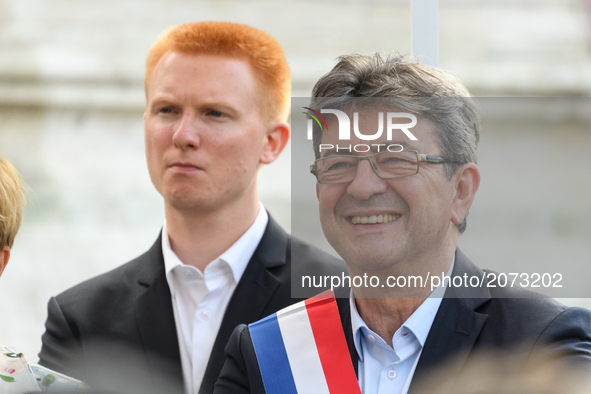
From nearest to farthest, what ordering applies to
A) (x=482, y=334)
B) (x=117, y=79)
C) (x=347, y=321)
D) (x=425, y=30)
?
(x=482, y=334) → (x=347, y=321) → (x=425, y=30) → (x=117, y=79)

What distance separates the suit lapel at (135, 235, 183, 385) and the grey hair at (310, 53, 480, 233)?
2.29 ft

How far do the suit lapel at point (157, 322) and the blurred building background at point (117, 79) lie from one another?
2803 millimetres

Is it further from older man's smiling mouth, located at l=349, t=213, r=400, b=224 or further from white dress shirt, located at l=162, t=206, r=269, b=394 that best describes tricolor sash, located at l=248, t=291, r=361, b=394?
white dress shirt, located at l=162, t=206, r=269, b=394

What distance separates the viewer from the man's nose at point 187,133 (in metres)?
1.96

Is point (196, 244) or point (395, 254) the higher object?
point (395, 254)

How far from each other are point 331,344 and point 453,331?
238 millimetres

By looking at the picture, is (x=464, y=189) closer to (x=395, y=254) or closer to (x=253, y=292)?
(x=395, y=254)

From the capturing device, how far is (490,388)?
4.54 feet

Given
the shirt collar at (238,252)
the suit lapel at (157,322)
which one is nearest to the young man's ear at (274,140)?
the shirt collar at (238,252)

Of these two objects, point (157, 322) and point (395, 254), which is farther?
point (157, 322)

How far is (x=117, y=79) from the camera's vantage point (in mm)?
5531

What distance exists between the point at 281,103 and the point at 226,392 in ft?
3.01

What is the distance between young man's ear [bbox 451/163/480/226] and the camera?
150 cm

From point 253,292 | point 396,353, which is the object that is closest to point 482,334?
point 396,353
